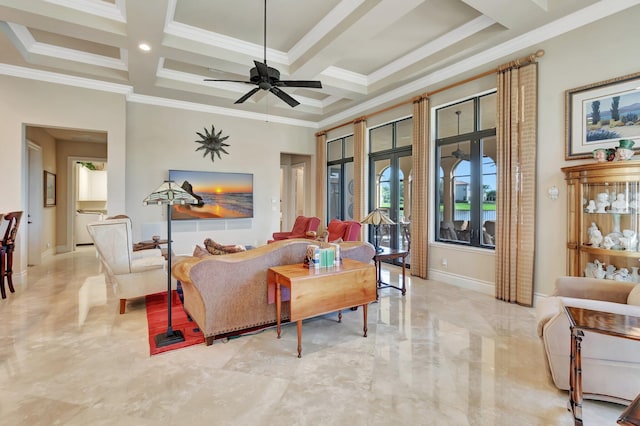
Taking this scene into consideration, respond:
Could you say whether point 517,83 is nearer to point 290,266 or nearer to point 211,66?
point 290,266

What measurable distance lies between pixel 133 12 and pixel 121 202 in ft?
10.5

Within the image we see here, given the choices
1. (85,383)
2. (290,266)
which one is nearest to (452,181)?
A: (290,266)

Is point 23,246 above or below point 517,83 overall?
below

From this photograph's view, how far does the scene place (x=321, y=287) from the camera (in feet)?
8.61

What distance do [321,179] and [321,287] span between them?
17.4 feet

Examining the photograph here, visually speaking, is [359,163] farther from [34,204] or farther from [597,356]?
[34,204]

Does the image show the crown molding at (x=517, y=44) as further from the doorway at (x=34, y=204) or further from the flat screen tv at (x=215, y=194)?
the doorway at (x=34, y=204)

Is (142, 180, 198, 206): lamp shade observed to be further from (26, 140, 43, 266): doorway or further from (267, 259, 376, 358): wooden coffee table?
(26, 140, 43, 266): doorway

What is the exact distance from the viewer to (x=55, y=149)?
7480 mm

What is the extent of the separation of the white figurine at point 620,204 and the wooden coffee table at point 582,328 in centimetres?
182

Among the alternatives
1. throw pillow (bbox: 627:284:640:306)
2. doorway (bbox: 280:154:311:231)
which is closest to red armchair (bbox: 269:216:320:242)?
doorway (bbox: 280:154:311:231)

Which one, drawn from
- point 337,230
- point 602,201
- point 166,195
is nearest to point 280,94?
point 166,195

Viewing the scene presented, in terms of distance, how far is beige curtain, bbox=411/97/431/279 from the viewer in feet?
16.4

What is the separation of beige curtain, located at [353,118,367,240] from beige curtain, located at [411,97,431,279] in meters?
1.40
